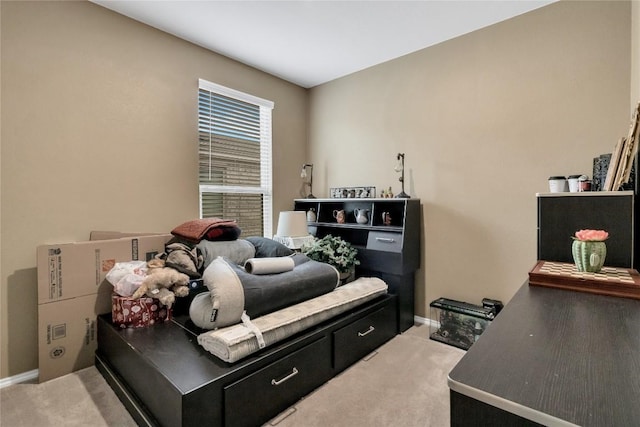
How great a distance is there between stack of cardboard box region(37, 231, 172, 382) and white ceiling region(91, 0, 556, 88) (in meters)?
1.91

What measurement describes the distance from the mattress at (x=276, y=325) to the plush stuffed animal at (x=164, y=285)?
51 centimetres

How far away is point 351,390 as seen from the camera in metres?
1.93

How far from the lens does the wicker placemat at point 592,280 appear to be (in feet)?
3.86

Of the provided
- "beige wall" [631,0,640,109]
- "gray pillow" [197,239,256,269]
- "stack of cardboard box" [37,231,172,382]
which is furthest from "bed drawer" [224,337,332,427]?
"beige wall" [631,0,640,109]

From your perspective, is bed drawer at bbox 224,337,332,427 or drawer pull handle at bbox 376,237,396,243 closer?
bed drawer at bbox 224,337,332,427

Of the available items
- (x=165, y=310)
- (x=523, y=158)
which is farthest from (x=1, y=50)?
(x=523, y=158)

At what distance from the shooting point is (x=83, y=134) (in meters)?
2.32

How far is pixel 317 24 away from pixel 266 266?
2120 millimetres

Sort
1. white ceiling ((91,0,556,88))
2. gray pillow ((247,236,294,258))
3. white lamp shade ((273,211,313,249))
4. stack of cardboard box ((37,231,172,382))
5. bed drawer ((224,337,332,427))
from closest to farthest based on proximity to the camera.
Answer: bed drawer ((224,337,332,427)), stack of cardboard box ((37,231,172,382)), white ceiling ((91,0,556,88)), gray pillow ((247,236,294,258)), white lamp shade ((273,211,313,249))

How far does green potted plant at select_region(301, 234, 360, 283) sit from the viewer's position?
110 inches

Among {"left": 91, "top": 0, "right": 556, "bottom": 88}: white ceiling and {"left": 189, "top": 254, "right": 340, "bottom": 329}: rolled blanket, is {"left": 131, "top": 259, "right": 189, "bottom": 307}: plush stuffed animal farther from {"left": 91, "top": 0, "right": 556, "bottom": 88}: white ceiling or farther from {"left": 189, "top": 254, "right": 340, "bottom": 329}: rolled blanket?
{"left": 91, "top": 0, "right": 556, "bottom": 88}: white ceiling

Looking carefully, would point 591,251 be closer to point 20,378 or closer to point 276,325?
point 276,325

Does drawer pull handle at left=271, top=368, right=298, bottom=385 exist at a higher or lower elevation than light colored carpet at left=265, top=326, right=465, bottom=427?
higher

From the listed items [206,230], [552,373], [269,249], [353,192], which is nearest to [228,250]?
[206,230]
